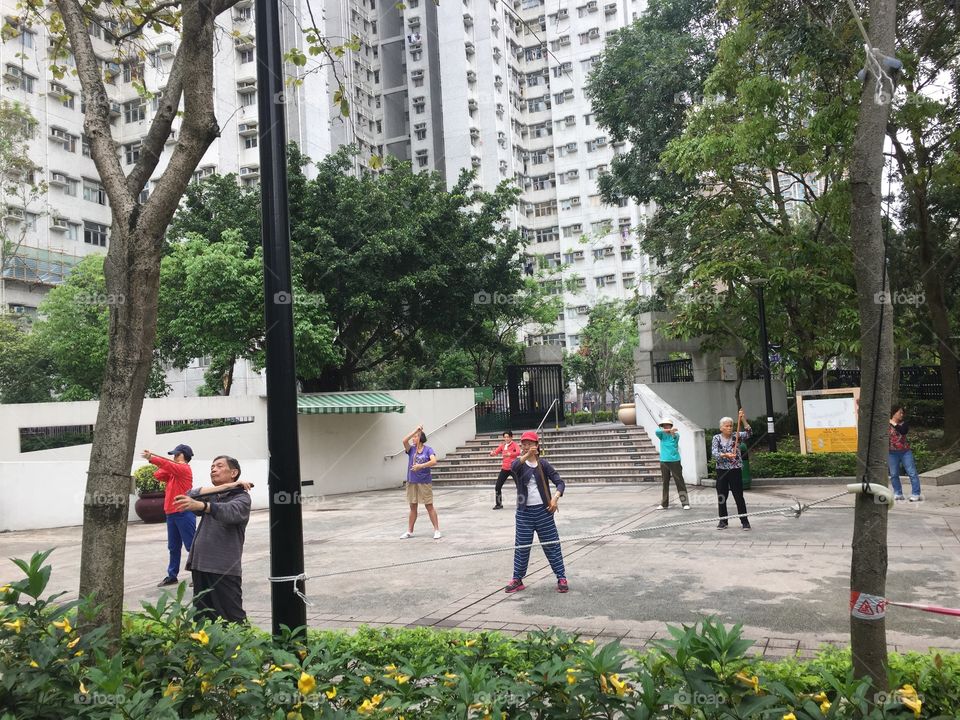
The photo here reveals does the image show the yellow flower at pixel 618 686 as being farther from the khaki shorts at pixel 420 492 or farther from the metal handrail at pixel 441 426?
the metal handrail at pixel 441 426

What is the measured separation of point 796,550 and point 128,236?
316 inches

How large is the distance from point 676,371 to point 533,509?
20.9 metres

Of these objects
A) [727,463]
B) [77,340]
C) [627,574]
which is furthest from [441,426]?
[627,574]

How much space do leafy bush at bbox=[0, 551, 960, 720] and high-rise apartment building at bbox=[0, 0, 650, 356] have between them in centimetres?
3058

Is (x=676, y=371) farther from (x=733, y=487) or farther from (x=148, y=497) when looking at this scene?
(x=148, y=497)

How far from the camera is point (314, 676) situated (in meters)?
3.17

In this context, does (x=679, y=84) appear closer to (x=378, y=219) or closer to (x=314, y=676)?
(x=378, y=219)

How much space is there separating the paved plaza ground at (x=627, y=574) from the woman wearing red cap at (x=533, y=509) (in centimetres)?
22

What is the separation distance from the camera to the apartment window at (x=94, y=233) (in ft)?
133

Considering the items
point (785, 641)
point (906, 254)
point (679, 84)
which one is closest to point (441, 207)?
point (679, 84)

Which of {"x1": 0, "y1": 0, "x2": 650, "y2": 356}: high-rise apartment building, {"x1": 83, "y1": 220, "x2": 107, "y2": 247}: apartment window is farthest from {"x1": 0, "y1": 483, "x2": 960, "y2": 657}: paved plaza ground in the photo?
{"x1": 83, "y1": 220, "x2": 107, "y2": 247}: apartment window

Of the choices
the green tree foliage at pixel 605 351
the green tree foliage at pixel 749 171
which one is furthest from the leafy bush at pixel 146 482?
the green tree foliage at pixel 605 351

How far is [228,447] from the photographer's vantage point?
18875mm

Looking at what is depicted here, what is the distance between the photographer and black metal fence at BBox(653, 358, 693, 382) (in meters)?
27.4
